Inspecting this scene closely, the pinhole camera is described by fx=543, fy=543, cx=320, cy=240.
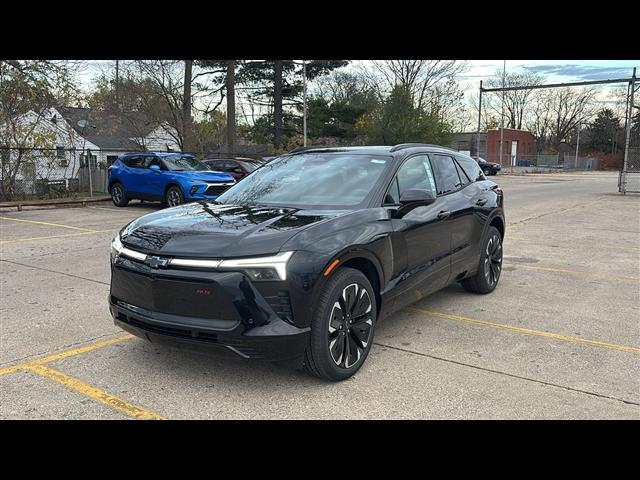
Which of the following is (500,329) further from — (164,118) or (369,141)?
(369,141)

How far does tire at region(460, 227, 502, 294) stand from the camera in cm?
622

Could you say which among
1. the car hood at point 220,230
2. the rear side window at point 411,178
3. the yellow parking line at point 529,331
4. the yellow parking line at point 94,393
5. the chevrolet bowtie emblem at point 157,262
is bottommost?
the yellow parking line at point 94,393

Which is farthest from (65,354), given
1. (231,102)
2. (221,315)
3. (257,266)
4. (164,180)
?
(231,102)

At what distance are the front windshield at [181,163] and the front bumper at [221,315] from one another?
12909 mm

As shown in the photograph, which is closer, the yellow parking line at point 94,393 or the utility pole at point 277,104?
the yellow parking line at point 94,393

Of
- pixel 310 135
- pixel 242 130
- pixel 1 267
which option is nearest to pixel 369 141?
pixel 310 135

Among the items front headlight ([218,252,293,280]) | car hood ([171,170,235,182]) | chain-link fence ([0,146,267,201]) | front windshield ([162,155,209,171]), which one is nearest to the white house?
chain-link fence ([0,146,267,201])

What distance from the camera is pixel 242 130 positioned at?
4584 cm

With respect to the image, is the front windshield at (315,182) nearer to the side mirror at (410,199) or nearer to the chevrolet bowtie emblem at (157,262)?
the side mirror at (410,199)

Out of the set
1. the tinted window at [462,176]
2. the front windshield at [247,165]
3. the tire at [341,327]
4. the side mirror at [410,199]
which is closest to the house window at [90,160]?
the front windshield at [247,165]

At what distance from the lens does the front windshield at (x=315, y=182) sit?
4555 millimetres
